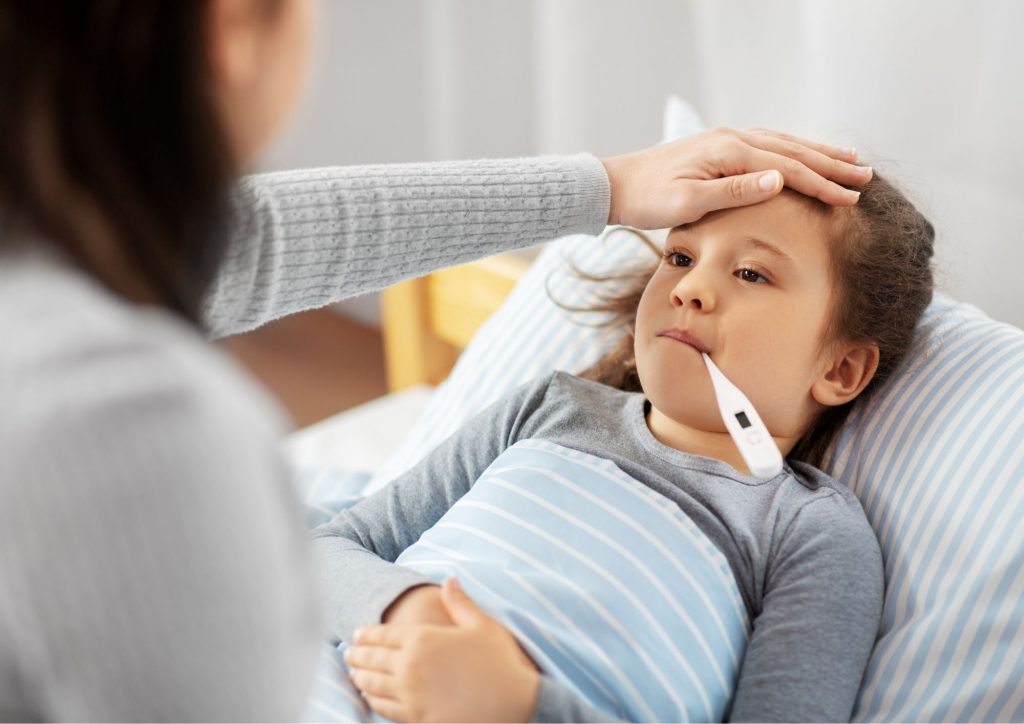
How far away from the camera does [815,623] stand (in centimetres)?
85

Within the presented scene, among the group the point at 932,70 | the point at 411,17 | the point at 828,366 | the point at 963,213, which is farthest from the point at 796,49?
the point at 411,17

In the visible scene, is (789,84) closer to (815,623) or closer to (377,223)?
(377,223)

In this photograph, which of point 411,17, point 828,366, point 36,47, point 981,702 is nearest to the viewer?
point 36,47

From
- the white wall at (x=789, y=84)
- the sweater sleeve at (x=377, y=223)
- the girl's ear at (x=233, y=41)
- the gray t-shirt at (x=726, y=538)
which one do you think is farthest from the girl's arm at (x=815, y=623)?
the girl's ear at (x=233, y=41)

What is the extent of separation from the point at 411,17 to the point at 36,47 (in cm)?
201

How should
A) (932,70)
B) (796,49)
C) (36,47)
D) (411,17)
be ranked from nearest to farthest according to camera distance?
(36,47) < (932,70) < (796,49) < (411,17)

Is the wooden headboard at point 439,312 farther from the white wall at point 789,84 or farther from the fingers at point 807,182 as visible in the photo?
the fingers at point 807,182

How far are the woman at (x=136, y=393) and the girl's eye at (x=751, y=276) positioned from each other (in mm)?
524

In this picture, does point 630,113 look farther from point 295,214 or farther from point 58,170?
point 58,170

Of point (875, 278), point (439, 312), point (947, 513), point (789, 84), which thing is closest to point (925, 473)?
point (947, 513)

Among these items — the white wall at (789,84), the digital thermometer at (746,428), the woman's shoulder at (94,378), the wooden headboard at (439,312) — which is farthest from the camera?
the wooden headboard at (439,312)

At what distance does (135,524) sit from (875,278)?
75 centimetres

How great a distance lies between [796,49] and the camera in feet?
4.78

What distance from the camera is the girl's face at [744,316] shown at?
3.15 feet
